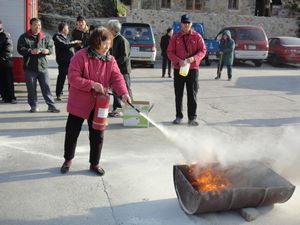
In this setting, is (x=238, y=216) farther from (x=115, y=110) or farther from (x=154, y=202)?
(x=115, y=110)

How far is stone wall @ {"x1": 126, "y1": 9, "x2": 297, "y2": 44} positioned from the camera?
90.8 feet

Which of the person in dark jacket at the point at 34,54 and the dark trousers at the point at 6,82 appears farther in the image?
the dark trousers at the point at 6,82

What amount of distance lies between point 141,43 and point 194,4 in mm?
18217

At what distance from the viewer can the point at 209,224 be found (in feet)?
14.5

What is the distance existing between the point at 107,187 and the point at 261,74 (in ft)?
44.9

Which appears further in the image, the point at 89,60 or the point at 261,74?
the point at 261,74

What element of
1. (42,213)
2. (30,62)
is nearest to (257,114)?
(30,62)

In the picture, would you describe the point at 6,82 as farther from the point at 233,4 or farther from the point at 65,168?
the point at 233,4

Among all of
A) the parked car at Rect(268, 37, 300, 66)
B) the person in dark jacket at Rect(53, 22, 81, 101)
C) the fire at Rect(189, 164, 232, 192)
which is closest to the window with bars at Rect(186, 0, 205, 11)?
the parked car at Rect(268, 37, 300, 66)

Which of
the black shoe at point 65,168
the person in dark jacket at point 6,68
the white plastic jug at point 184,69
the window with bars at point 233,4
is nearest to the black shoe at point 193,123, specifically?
the white plastic jug at point 184,69

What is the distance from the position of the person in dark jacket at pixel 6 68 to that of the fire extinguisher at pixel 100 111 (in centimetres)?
531

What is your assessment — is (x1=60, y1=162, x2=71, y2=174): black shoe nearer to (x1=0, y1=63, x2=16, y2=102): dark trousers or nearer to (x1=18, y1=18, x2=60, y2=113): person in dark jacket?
(x1=18, y1=18, x2=60, y2=113): person in dark jacket

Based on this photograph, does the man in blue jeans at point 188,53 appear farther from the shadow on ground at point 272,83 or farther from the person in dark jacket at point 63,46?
the shadow on ground at point 272,83

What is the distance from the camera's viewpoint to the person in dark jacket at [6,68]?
31.9 ft
